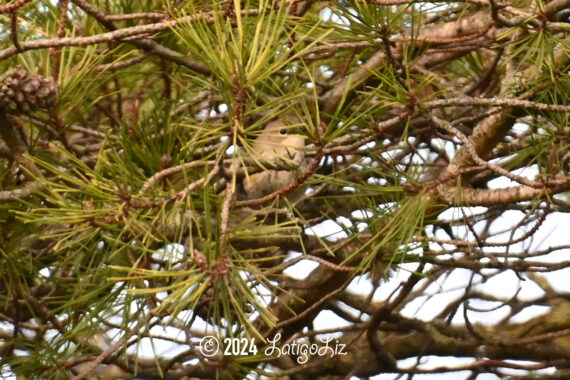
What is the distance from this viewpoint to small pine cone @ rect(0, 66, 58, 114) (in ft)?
4.15

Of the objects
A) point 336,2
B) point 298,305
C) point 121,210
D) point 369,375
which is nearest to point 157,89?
point 298,305

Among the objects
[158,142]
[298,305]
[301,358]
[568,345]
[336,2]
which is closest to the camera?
[336,2]

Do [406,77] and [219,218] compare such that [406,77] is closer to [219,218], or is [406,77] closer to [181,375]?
[219,218]

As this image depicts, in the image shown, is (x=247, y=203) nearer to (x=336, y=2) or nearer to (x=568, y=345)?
(x=336, y=2)

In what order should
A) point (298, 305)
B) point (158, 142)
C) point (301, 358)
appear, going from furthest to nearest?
point (301, 358) → point (298, 305) → point (158, 142)

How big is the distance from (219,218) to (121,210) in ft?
0.38

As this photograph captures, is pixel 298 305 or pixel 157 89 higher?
pixel 157 89

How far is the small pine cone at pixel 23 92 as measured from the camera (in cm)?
126

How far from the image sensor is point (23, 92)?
126cm

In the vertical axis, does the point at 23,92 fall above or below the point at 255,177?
below

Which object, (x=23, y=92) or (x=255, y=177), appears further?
(x=255, y=177)

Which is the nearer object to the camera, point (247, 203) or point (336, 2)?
point (247, 203)

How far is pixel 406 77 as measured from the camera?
1.29m

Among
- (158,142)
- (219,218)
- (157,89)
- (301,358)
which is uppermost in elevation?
(157,89)
